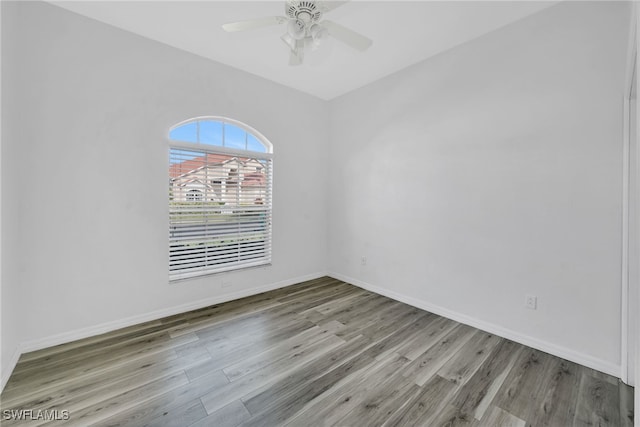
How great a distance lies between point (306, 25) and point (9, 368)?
3.23 meters

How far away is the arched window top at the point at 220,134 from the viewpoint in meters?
2.97

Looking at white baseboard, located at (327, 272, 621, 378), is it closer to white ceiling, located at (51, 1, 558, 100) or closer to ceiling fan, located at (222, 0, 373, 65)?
ceiling fan, located at (222, 0, 373, 65)

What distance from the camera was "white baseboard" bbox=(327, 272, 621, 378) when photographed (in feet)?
6.64

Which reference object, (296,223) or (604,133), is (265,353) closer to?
(296,223)

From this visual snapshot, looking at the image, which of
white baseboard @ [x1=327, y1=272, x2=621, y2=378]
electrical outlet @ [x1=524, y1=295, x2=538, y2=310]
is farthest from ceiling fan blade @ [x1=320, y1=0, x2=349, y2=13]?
white baseboard @ [x1=327, y1=272, x2=621, y2=378]

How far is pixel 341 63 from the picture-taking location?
3154mm

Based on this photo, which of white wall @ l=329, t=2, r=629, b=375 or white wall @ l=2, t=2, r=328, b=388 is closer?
Answer: white wall @ l=329, t=2, r=629, b=375

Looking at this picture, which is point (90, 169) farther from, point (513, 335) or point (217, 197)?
point (513, 335)

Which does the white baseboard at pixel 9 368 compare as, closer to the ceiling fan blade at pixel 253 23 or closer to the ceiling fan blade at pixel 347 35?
the ceiling fan blade at pixel 253 23

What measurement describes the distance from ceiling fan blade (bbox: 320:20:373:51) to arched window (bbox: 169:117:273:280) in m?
1.83

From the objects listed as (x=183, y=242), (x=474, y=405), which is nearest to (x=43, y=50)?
(x=183, y=242)

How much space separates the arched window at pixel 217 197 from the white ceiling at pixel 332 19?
81cm

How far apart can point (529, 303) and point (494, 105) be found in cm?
185

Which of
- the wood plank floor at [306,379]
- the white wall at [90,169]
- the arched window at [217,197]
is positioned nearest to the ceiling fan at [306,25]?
the white wall at [90,169]
